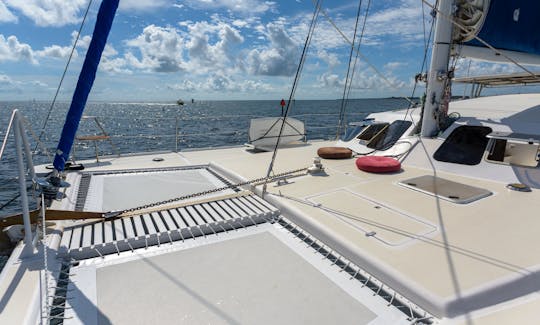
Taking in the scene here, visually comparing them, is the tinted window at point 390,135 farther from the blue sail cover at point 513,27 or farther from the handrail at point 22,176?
the handrail at point 22,176

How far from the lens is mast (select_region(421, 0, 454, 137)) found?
15.2 ft

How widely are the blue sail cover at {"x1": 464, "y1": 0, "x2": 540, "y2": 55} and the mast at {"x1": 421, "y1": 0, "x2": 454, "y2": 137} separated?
399 mm

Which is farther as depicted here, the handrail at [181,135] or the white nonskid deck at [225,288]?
the handrail at [181,135]

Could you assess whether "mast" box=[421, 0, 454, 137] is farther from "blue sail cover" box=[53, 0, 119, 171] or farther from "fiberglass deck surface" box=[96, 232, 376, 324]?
"blue sail cover" box=[53, 0, 119, 171]

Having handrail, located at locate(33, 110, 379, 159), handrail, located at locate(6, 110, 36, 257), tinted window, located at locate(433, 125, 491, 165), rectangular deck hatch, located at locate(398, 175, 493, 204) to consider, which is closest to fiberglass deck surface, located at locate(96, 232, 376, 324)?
handrail, located at locate(6, 110, 36, 257)

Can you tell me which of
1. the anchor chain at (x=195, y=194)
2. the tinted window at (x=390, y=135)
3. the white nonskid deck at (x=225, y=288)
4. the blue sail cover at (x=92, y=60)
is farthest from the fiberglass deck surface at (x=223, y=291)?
the tinted window at (x=390, y=135)

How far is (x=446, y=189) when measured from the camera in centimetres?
362

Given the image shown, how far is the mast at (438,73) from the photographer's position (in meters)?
4.64

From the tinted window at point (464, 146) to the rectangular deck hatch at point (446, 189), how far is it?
0.71m

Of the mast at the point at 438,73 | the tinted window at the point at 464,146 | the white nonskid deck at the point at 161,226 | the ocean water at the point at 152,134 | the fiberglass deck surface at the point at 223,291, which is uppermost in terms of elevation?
the mast at the point at 438,73

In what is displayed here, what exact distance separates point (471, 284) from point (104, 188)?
4318 mm

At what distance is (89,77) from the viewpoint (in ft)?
9.21

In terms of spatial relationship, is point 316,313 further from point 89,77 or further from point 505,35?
point 505,35

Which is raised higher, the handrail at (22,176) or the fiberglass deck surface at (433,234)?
the handrail at (22,176)
